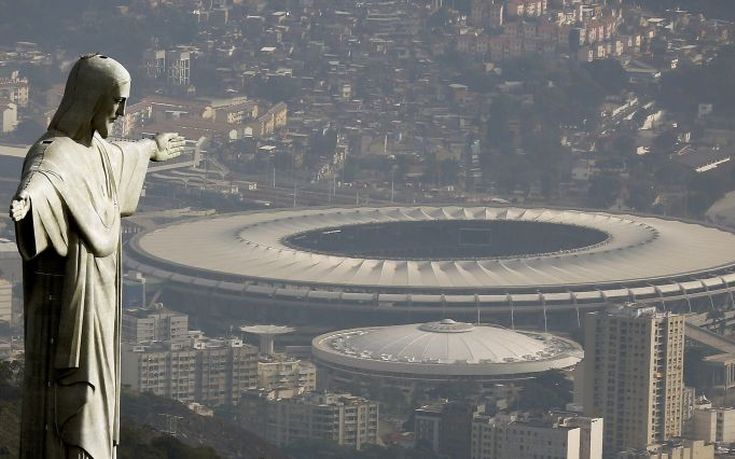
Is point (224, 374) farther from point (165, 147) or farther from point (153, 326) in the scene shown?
point (165, 147)

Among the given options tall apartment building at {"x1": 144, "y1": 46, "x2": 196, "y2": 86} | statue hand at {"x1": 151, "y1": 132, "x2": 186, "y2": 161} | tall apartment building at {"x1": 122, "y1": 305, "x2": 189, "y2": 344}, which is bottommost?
tall apartment building at {"x1": 144, "y1": 46, "x2": 196, "y2": 86}

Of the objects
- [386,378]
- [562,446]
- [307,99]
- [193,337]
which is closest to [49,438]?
[562,446]

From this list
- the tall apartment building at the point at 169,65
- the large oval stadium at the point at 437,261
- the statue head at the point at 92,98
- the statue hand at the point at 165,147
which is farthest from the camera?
the tall apartment building at the point at 169,65

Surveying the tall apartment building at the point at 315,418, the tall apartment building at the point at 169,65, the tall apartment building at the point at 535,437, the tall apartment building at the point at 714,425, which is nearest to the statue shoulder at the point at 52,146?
the tall apartment building at the point at 535,437

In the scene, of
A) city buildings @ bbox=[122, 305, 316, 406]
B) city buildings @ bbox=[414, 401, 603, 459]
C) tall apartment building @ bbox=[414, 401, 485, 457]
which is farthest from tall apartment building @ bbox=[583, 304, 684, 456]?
city buildings @ bbox=[122, 305, 316, 406]

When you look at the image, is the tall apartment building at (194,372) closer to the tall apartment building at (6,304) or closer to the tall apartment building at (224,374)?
the tall apartment building at (224,374)

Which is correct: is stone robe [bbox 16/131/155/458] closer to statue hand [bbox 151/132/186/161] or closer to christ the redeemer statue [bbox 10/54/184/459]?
christ the redeemer statue [bbox 10/54/184/459]

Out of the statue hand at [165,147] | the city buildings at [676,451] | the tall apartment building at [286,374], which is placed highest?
the statue hand at [165,147]
